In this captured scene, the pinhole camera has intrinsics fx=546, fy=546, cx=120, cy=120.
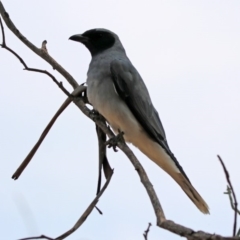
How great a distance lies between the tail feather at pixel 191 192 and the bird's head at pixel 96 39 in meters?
2.05

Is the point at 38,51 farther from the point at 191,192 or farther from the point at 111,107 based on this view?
the point at 191,192

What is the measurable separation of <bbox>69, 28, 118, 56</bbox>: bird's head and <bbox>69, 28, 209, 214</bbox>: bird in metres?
0.31

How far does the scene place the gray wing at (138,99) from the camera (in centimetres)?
619

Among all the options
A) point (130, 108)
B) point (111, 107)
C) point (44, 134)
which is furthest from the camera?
point (130, 108)

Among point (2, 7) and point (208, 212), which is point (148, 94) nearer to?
point (208, 212)

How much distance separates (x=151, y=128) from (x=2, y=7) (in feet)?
8.48

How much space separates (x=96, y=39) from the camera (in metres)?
7.14

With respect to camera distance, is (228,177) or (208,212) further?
(208,212)

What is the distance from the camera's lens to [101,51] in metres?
6.98

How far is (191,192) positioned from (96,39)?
100 inches

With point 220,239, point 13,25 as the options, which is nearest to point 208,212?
point 13,25

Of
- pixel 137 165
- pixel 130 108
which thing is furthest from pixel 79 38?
pixel 137 165

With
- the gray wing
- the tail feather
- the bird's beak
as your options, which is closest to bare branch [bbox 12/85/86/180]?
the gray wing

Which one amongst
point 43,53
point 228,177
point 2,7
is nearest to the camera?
point 228,177
